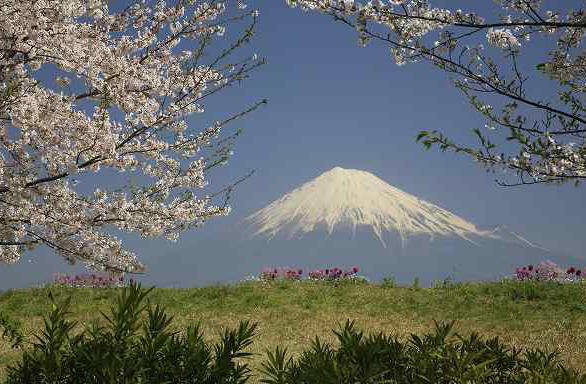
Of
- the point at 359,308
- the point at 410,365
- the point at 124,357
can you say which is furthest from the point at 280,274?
the point at 124,357

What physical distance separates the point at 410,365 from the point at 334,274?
16.7 meters

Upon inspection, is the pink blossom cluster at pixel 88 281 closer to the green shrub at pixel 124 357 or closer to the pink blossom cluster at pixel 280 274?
the pink blossom cluster at pixel 280 274

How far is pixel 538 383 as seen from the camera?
2178mm

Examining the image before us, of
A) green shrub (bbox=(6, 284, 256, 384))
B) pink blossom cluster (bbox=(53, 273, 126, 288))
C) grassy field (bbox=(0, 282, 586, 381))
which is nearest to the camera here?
green shrub (bbox=(6, 284, 256, 384))

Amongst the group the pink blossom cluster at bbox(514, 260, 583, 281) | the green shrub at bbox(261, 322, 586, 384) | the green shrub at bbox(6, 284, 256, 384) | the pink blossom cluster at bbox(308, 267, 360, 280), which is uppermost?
the pink blossom cluster at bbox(308, 267, 360, 280)

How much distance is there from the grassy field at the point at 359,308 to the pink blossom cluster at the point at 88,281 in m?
0.99

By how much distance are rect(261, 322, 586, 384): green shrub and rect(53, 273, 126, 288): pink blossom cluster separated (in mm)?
16806

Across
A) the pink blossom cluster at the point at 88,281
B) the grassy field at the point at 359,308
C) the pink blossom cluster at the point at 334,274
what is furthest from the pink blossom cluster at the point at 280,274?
the pink blossom cluster at the point at 88,281

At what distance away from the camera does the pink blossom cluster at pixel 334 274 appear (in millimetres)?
18891

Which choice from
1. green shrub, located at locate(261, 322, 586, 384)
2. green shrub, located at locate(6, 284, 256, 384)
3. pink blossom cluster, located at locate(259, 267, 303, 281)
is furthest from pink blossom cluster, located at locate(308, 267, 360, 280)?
green shrub, located at locate(6, 284, 256, 384)

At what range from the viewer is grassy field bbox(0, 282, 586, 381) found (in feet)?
40.9

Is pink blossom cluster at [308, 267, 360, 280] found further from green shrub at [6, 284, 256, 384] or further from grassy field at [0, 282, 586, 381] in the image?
green shrub at [6, 284, 256, 384]

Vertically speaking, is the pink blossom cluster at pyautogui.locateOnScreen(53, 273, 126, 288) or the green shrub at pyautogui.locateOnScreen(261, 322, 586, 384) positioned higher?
the pink blossom cluster at pyautogui.locateOnScreen(53, 273, 126, 288)

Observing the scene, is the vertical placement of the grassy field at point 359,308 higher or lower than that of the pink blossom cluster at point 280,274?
lower
